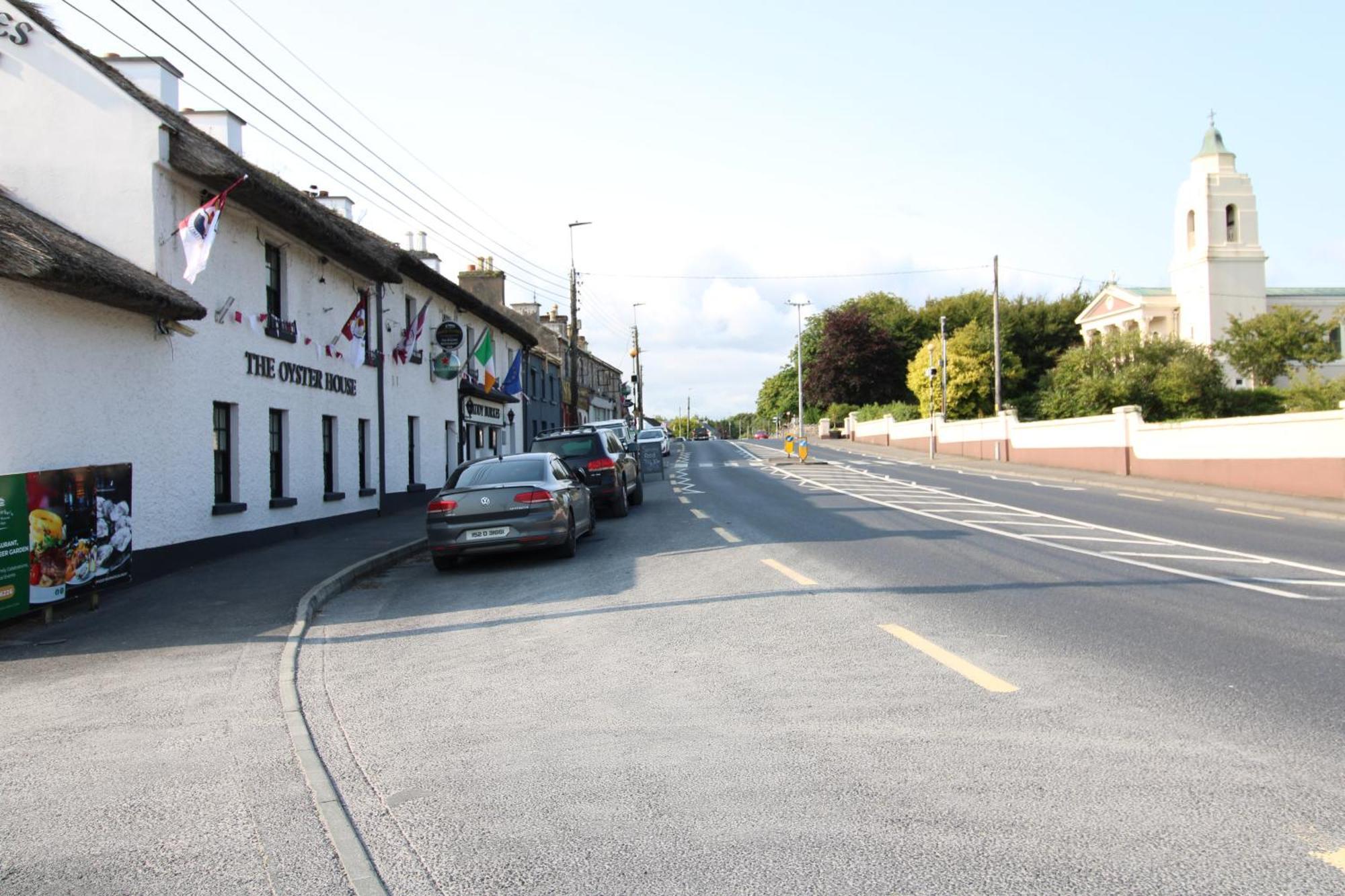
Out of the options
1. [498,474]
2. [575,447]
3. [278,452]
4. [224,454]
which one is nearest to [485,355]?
[575,447]

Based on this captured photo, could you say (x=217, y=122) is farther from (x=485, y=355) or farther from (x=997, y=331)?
(x=997, y=331)

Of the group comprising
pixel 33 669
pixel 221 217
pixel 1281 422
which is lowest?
pixel 33 669

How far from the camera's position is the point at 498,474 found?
14141 millimetres

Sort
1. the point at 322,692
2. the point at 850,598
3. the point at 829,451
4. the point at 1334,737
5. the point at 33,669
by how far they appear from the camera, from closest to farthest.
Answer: the point at 1334,737, the point at 322,692, the point at 33,669, the point at 850,598, the point at 829,451

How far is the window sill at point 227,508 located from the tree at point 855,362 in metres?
71.0

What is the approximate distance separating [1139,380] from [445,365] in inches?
1299

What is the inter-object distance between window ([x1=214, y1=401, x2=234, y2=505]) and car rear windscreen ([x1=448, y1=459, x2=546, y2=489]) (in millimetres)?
4386

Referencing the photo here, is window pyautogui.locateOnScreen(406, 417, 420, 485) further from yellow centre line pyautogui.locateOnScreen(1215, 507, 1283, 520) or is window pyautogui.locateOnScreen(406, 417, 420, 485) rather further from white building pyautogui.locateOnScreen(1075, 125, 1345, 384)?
white building pyautogui.locateOnScreen(1075, 125, 1345, 384)

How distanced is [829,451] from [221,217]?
48141 mm

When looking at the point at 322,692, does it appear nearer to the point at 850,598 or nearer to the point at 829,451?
the point at 850,598

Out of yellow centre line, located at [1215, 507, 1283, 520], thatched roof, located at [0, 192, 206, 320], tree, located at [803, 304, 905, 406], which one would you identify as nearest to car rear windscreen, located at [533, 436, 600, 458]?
thatched roof, located at [0, 192, 206, 320]

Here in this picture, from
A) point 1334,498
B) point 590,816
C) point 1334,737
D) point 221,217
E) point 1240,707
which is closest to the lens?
point 590,816

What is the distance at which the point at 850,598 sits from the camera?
30.7 feet

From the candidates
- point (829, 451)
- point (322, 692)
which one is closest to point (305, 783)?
point (322, 692)
